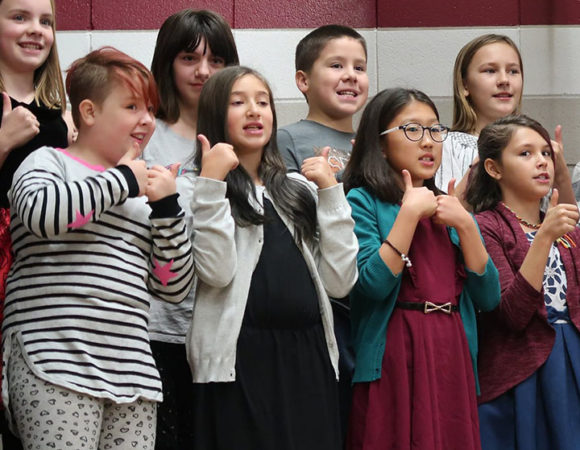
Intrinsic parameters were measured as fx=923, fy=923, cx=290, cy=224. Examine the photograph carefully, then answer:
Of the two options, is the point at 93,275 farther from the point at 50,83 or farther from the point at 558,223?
the point at 558,223

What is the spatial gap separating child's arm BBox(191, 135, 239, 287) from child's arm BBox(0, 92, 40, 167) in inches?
19.3

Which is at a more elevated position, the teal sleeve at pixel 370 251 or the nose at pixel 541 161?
the nose at pixel 541 161

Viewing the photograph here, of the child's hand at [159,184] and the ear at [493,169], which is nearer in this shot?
the child's hand at [159,184]

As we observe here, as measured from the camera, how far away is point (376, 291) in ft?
8.64

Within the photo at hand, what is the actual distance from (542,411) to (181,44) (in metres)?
1.66

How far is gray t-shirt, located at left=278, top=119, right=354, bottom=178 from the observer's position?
3.11 m

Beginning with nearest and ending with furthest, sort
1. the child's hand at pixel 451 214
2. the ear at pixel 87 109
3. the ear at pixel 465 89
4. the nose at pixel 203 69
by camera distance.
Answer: the ear at pixel 87 109, the child's hand at pixel 451 214, the nose at pixel 203 69, the ear at pixel 465 89

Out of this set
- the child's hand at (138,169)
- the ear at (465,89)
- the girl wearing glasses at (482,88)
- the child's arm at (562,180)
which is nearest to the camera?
the child's hand at (138,169)

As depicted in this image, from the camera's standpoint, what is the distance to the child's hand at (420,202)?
2666 millimetres

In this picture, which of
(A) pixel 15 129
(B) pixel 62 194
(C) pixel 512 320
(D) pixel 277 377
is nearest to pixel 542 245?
(C) pixel 512 320

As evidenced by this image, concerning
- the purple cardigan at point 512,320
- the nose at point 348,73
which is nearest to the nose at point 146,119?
the nose at point 348,73

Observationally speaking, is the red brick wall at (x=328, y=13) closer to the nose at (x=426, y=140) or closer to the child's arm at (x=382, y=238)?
the nose at (x=426, y=140)

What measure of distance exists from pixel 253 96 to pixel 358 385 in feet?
2.94

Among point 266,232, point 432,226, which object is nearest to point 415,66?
point 432,226
